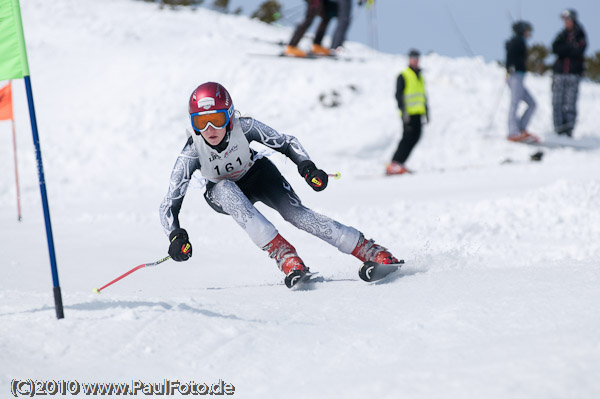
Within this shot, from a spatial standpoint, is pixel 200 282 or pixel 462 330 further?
pixel 200 282

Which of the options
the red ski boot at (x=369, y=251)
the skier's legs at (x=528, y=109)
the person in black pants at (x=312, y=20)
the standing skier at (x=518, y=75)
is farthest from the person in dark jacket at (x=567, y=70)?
the red ski boot at (x=369, y=251)

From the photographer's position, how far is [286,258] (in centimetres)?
418

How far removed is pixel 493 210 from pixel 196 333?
4026 mm

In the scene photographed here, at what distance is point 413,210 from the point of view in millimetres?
6727

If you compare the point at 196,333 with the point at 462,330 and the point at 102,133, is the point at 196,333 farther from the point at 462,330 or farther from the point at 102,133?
the point at 102,133

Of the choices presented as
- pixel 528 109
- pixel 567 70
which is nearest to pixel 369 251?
pixel 528 109

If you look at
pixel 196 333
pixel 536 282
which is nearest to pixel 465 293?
pixel 536 282

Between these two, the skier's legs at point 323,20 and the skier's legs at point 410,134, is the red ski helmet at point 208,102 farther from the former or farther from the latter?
the skier's legs at point 323,20

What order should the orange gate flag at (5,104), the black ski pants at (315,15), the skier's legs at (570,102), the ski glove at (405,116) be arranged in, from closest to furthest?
the orange gate flag at (5,104), the ski glove at (405,116), the skier's legs at (570,102), the black ski pants at (315,15)

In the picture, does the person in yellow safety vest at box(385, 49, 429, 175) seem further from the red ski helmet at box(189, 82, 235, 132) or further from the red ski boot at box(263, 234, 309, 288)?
the red ski helmet at box(189, 82, 235, 132)

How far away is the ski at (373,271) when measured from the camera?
13.4ft

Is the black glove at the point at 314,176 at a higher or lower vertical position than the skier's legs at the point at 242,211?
higher

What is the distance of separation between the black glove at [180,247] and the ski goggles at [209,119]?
67cm

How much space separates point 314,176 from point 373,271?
701 millimetres
